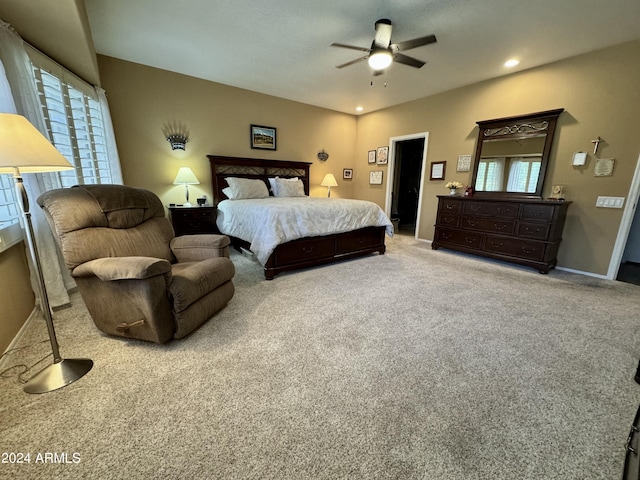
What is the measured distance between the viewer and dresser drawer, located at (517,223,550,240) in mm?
3395

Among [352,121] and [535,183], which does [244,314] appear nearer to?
[535,183]

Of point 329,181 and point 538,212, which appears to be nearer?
point 538,212

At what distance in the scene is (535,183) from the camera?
380 cm

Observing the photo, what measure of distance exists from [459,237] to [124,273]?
14.9 feet

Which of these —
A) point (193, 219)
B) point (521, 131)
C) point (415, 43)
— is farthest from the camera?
point (193, 219)

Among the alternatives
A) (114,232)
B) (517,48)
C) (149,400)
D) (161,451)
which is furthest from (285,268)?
(517,48)

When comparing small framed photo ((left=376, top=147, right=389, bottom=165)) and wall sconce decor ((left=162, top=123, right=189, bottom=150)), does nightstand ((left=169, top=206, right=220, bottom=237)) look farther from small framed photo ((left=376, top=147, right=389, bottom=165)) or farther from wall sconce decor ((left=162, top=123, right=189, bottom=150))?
small framed photo ((left=376, top=147, right=389, bottom=165))

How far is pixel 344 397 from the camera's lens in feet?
4.62

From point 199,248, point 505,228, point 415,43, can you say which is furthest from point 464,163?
point 199,248

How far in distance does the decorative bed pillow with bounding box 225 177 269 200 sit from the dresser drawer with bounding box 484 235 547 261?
388cm

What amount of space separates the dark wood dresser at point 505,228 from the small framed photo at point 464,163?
27.7 inches

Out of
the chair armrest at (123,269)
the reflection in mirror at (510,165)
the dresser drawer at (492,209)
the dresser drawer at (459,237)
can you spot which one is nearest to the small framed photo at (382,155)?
the reflection in mirror at (510,165)

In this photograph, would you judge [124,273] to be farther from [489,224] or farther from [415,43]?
[489,224]

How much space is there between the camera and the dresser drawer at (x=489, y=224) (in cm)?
372
